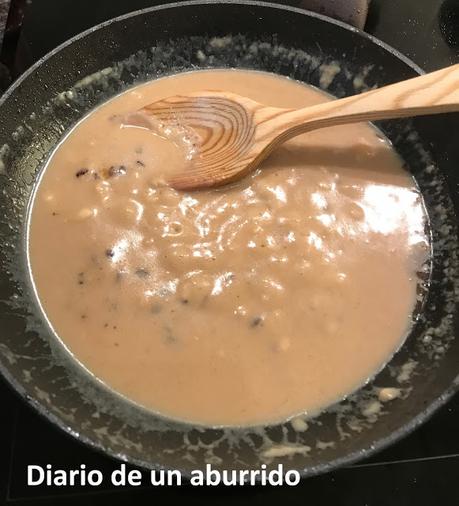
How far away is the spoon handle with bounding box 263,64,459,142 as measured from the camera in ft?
3.85

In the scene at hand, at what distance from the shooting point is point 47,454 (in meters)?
1.16

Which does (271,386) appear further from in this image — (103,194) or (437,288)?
(103,194)

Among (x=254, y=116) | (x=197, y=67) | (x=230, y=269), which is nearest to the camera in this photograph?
(x=230, y=269)

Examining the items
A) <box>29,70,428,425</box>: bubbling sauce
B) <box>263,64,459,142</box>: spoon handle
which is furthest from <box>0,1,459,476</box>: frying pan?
<box>263,64,459,142</box>: spoon handle

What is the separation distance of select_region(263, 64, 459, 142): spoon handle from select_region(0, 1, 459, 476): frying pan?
19 centimetres

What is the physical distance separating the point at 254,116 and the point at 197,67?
33cm

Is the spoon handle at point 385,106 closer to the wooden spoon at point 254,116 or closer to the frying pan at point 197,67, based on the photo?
the wooden spoon at point 254,116

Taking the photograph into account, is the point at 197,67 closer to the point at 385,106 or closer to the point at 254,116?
the point at 254,116

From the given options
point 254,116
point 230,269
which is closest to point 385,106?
point 254,116

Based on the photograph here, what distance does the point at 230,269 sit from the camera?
3.99 ft

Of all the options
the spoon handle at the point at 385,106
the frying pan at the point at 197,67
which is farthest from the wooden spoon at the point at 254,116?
the frying pan at the point at 197,67

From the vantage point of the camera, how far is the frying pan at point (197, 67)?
3.36 ft

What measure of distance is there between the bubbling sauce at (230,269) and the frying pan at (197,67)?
3cm

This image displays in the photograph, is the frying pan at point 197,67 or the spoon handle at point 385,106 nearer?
the frying pan at point 197,67
